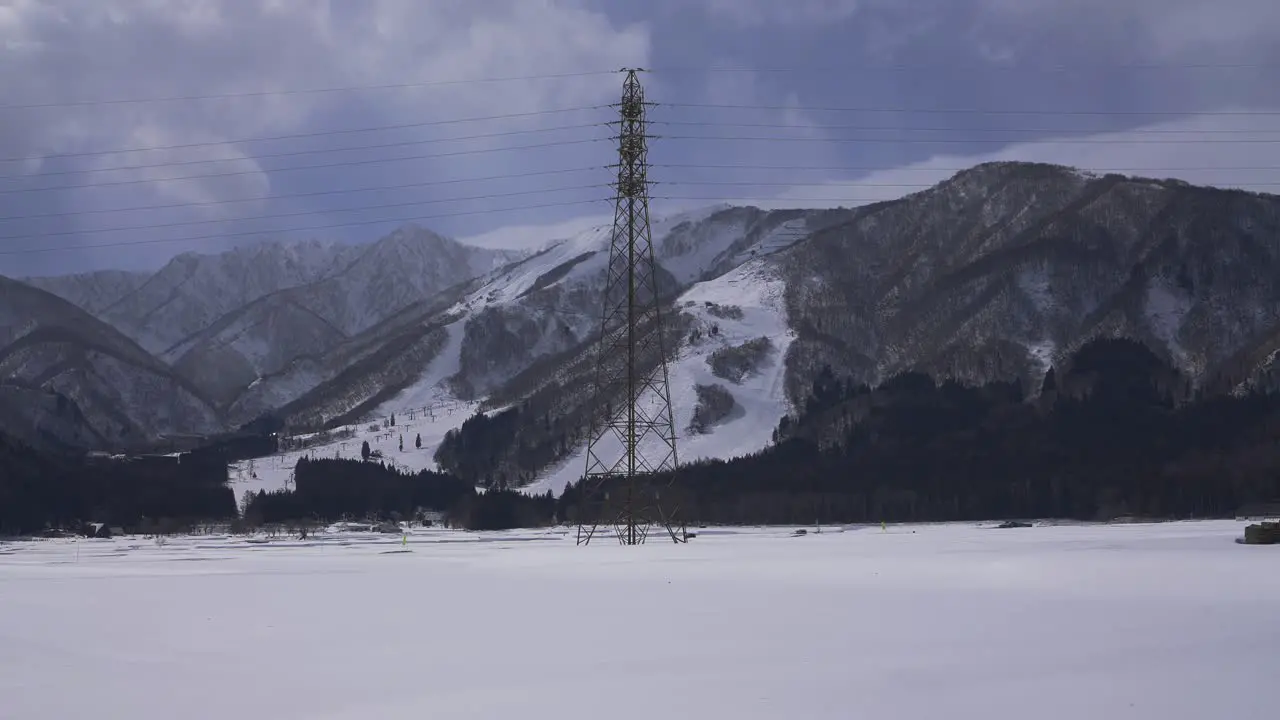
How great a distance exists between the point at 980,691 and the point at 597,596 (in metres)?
15.3

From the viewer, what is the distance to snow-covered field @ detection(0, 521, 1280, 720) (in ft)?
57.4

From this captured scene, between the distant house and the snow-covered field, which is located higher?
the distant house

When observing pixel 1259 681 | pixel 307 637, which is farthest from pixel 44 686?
pixel 1259 681

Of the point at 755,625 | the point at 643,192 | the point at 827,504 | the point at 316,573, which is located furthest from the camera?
the point at 827,504

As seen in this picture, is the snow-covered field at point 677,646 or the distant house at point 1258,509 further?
the distant house at point 1258,509

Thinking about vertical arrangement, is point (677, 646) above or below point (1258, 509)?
below

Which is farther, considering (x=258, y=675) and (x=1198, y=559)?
(x=1198, y=559)

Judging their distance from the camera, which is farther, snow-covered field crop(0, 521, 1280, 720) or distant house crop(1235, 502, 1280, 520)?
distant house crop(1235, 502, 1280, 520)

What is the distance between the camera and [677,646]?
73.3 ft

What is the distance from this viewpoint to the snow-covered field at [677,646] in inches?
689

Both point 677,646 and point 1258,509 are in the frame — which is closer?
point 677,646

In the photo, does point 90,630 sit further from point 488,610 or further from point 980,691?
point 980,691

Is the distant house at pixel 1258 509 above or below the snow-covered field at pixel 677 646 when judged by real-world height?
above

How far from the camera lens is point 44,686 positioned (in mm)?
19812
